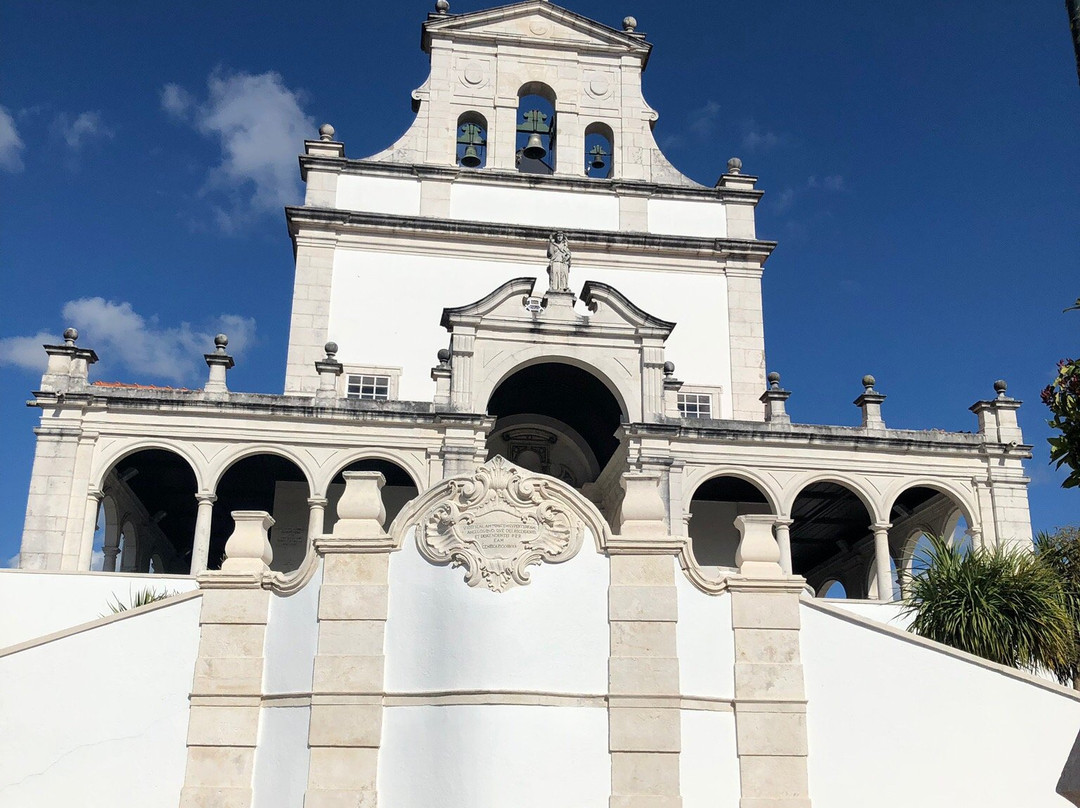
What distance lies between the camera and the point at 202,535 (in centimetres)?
2147

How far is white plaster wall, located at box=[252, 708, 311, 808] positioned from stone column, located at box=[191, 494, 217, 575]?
27.8 feet

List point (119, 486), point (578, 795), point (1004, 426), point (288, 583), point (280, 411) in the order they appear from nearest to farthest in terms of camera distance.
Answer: point (578, 795)
point (288, 583)
point (280, 411)
point (1004, 426)
point (119, 486)

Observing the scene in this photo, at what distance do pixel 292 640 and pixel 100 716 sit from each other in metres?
2.27

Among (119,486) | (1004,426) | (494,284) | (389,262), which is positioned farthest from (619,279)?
(119,486)

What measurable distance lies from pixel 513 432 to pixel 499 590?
13.7 meters

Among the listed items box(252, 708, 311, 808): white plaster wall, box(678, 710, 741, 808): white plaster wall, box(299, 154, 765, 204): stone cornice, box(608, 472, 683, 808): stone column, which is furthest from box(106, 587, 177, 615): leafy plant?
box(299, 154, 765, 204): stone cornice

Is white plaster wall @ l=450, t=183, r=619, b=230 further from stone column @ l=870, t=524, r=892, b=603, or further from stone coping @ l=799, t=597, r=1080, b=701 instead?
stone coping @ l=799, t=597, r=1080, b=701

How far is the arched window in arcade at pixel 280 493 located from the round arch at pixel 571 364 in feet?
15.1

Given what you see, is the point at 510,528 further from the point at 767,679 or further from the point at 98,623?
the point at 98,623

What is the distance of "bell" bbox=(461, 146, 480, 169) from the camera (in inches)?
1166

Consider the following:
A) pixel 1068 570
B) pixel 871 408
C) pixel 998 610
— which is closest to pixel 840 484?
pixel 871 408

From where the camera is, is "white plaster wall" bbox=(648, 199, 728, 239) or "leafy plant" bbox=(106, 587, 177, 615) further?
"white plaster wall" bbox=(648, 199, 728, 239)

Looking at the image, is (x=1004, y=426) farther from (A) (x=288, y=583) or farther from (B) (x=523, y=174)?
(A) (x=288, y=583)

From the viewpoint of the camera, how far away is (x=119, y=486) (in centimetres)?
2562
